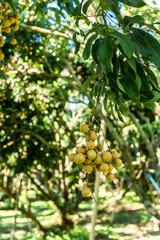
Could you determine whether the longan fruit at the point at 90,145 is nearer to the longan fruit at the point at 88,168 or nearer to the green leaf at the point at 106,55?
the longan fruit at the point at 88,168

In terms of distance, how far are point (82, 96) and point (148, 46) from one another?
6.89ft

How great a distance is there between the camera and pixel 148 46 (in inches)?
28.6

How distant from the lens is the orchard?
2.47 ft

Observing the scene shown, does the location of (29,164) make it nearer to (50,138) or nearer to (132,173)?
(50,138)

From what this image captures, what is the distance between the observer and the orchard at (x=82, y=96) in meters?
0.75

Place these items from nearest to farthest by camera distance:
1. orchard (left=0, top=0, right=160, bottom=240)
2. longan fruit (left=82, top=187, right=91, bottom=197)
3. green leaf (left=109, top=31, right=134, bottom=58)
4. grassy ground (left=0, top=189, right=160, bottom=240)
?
green leaf (left=109, top=31, right=134, bottom=58), orchard (left=0, top=0, right=160, bottom=240), longan fruit (left=82, top=187, right=91, bottom=197), grassy ground (left=0, top=189, right=160, bottom=240)

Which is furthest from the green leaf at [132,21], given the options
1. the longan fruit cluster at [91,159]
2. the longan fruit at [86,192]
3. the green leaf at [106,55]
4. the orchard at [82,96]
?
the longan fruit at [86,192]

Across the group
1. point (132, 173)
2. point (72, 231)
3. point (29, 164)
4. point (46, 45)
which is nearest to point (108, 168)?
point (132, 173)

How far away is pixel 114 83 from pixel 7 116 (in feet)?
8.34

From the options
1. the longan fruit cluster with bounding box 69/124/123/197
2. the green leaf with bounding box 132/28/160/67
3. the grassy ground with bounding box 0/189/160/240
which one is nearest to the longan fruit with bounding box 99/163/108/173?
the longan fruit cluster with bounding box 69/124/123/197

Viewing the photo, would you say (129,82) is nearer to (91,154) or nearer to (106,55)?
(106,55)

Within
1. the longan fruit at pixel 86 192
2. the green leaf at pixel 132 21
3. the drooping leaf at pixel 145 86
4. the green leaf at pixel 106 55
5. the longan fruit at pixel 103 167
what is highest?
the green leaf at pixel 132 21

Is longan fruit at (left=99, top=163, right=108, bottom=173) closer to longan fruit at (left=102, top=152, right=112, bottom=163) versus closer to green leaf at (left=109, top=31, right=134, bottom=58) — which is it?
longan fruit at (left=102, top=152, right=112, bottom=163)

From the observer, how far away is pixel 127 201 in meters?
7.58
